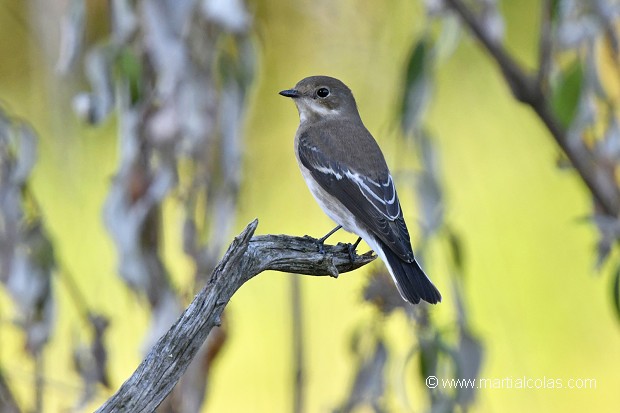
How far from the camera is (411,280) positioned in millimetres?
3051

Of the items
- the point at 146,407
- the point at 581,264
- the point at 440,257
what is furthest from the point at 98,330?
the point at 581,264

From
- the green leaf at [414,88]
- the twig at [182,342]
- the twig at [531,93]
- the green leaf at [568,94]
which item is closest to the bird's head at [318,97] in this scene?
the green leaf at [414,88]

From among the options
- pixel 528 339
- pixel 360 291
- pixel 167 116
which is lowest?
pixel 528 339

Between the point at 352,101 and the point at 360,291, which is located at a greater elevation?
the point at 352,101

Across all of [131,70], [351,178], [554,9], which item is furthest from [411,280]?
[131,70]

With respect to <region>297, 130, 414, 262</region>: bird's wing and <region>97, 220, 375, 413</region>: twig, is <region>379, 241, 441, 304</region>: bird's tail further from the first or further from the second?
<region>97, 220, 375, 413</region>: twig

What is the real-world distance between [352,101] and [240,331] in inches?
65.8

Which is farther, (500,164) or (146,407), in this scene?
(500,164)

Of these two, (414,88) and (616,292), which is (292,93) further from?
(616,292)

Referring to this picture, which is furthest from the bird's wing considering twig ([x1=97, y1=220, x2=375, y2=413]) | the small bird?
twig ([x1=97, y1=220, x2=375, y2=413])

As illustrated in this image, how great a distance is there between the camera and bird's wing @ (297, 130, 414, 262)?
3246 millimetres

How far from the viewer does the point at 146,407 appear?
7.27 ft

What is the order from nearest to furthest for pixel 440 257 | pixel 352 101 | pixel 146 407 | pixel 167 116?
pixel 146 407 < pixel 167 116 < pixel 352 101 < pixel 440 257

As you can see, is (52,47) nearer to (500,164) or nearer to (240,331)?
(240,331)
